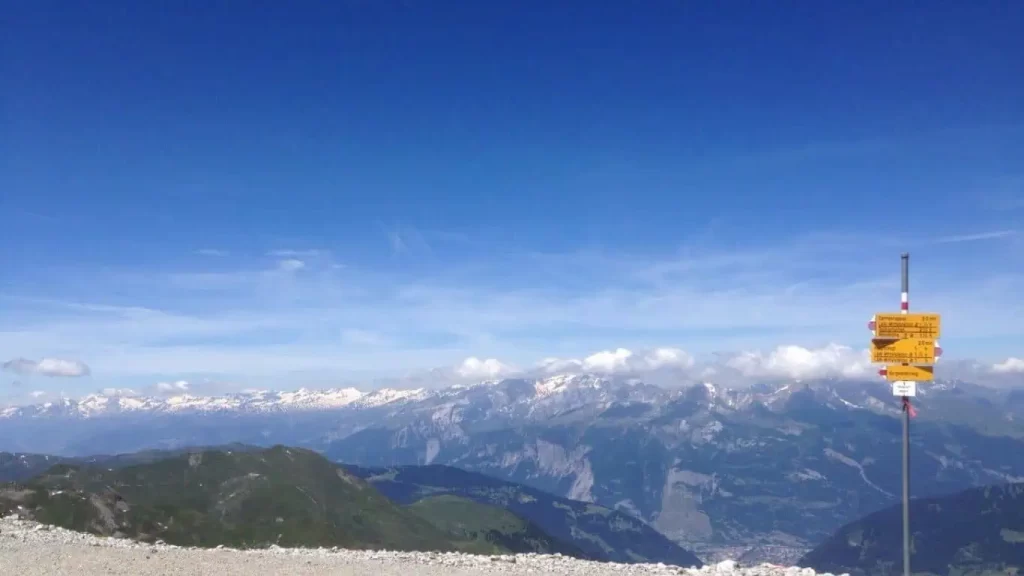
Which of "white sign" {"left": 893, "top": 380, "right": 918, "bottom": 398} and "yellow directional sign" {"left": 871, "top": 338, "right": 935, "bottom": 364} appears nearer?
"white sign" {"left": 893, "top": 380, "right": 918, "bottom": 398}

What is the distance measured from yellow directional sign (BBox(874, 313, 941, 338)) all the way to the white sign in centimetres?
113

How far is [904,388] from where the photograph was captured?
17594 mm

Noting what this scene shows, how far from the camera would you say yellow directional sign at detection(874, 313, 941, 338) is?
17.6m

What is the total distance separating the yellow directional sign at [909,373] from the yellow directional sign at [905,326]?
77 cm

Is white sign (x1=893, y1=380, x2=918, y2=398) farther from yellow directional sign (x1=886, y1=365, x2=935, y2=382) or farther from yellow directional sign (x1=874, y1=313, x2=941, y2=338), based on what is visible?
yellow directional sign (x1=874, y1=313, x2=941, y2=338)

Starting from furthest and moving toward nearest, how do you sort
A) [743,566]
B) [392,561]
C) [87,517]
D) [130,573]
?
[87,517], [392,561], [743,566], [130,573]

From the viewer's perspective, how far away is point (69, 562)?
23.9 meters

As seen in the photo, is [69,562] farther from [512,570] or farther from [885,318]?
[885,318]

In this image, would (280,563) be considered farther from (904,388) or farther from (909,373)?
(909,373)

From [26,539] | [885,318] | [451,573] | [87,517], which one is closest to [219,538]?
Answer: [87,517]

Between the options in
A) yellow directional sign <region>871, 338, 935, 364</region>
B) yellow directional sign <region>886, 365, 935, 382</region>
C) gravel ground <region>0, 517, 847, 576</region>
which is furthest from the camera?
gravel ground <region>0, 517, 847, 576</region>

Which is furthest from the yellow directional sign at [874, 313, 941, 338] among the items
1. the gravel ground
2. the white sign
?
the gravel ground

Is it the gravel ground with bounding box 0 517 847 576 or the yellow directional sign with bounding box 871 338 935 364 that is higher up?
the yellow directional sign with bounding box 871 338 935 364

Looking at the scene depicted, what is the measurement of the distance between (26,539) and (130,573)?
11.3 m
